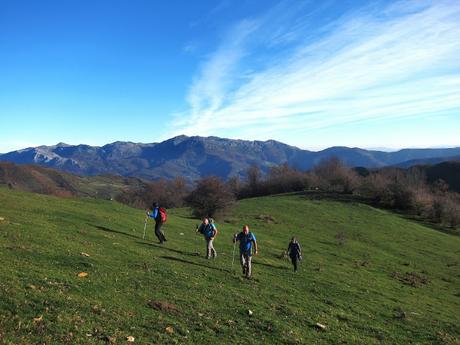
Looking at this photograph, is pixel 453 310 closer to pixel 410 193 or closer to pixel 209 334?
pixel 209 334

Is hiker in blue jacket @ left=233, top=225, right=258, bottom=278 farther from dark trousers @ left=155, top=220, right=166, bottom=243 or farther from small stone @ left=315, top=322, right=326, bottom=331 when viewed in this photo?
dark trousers @ left=155, top=220, right=166, bottom=243

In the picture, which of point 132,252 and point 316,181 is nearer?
point 132,252

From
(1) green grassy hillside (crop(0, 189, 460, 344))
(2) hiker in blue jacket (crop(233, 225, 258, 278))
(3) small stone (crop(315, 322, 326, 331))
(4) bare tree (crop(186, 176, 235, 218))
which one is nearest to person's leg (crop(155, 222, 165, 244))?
(1) green grassy hillside (crop(0, 189, 460, 344))

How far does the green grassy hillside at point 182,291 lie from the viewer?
14125 mm

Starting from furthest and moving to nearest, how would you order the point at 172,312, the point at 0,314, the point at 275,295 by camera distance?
the point at 275,295 < the point at 172,312 < the point at 0,314

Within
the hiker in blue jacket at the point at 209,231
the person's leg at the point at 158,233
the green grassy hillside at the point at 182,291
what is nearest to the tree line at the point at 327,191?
the green grassy hillside at the point at 182,291

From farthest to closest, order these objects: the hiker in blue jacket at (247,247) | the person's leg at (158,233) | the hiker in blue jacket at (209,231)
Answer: the person's leg at (158,233) → the hiker in blue jacket at (209,231) → the hiker in blue jacket at (247,247)

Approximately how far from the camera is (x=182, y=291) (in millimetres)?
20156

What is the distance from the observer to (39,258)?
20125mm

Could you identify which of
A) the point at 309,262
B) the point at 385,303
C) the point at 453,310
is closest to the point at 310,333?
the point at 385,303

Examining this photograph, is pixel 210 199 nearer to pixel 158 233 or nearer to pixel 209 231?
pixel 158 233

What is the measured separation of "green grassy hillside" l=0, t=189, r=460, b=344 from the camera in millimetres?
14125

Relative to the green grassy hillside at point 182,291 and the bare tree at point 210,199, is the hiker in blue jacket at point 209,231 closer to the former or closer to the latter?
the green grassy hillside at point 182,291

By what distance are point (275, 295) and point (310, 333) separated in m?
5.68
